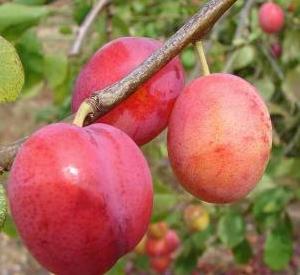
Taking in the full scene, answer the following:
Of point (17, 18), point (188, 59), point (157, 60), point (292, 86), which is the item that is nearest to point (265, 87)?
point (292, 86)

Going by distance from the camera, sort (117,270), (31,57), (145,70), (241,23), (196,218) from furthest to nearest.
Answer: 1. (196,218)
2. (241,23)
3. (31,57)
4. (117,270)
5. (145,70)

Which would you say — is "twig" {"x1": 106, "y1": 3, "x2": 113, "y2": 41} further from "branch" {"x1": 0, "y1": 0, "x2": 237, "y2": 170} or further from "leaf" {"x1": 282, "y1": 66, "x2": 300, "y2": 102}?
"branch" {"x1": 0, "y1": 0, "x2": 237, "y2": 170}

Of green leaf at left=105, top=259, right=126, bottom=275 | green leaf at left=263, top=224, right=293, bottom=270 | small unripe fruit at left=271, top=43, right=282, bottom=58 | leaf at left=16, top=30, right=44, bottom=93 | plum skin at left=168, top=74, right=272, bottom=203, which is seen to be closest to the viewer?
plum skin at left=168, top=74, right=272, bottom=203

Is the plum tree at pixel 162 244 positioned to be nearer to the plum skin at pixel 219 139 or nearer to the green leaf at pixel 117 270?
the green leaf at pixel 117 270

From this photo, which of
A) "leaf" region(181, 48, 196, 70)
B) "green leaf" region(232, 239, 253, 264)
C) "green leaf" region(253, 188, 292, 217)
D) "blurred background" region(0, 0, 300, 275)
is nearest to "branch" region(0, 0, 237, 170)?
"blurred background" region(0, 0, 300, 275)

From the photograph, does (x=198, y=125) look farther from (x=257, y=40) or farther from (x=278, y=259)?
(x=257, y=40)

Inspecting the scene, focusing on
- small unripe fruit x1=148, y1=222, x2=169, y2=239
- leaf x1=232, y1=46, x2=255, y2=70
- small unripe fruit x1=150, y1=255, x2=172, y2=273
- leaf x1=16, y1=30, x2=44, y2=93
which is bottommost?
small unripe fruit x1=150, y1=255, x2=172, y2=273

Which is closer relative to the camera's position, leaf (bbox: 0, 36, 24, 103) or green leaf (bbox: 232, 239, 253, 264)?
leaf (bbox: 0, 36, 24, 103)

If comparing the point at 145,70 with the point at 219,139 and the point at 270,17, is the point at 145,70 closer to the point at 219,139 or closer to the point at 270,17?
the point at 219,139
